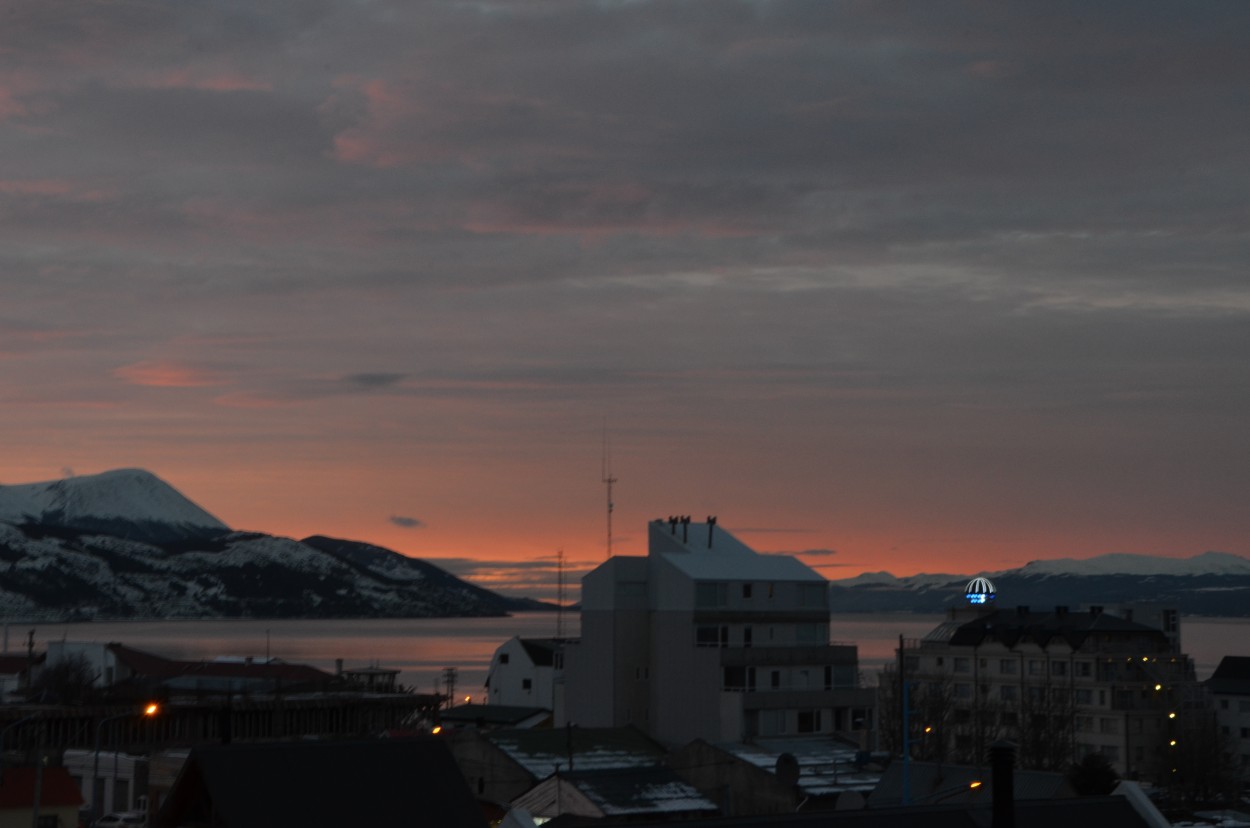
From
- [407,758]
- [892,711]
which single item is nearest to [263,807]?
[407,758]

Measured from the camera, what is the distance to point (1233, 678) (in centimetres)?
13288

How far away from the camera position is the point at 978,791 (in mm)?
52531

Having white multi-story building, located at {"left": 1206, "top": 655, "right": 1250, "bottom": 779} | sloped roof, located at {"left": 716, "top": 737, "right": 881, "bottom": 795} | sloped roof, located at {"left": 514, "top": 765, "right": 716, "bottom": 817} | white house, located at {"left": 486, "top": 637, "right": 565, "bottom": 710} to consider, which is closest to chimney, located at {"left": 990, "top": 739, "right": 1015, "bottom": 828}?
sloped roof, located at {"left": 514, "top": 765, "right": 716, "bottom": 817}

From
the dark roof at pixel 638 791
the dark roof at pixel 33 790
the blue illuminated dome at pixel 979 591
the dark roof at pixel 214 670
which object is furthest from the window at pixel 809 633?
the blue illuminated dome at pixel 979 591

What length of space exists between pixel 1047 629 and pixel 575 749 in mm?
59453

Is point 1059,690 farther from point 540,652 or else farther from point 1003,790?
point 1003,790

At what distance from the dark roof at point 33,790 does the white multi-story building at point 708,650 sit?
3729 centimetres

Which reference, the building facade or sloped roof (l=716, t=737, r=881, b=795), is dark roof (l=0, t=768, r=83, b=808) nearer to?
sloped roof (l=716, t=737, r=881, b=795)

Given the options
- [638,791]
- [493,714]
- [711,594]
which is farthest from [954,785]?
[493,714]

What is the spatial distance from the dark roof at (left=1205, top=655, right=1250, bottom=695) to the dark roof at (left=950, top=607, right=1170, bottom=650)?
7052 mm

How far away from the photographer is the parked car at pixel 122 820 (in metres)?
65.0

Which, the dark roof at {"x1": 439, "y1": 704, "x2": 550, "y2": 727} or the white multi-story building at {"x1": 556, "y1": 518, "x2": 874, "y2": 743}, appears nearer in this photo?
the white multi-story building at {"x1": 556, "y1": 518, "x2": 874, "y2": 743}

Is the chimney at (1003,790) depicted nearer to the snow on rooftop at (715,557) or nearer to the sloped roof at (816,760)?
the sloped roof at (816,760)

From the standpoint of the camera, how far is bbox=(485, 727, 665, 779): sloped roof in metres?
74.8
